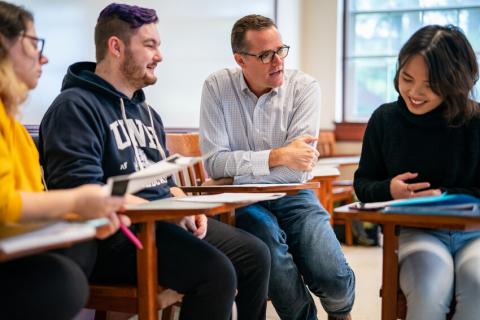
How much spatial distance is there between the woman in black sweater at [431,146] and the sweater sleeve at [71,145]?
30.4 inches

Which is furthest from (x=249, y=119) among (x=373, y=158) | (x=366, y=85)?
(x=366, y=85)

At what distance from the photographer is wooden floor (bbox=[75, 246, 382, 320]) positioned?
8.84ft

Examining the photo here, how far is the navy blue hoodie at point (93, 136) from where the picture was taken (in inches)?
61.1

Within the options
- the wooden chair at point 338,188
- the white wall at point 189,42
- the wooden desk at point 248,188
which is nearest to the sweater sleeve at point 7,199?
the white wall at point 189,42

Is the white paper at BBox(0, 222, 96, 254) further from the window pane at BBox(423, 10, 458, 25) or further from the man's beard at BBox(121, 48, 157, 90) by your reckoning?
the window pane at BBox(423, 10, 458, 25)

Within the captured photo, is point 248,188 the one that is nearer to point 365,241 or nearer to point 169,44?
point 169,44

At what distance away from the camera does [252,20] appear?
228 cm

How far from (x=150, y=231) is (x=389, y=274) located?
0.65 m

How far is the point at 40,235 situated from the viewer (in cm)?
99

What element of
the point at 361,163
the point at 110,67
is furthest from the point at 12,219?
the point at 361,163

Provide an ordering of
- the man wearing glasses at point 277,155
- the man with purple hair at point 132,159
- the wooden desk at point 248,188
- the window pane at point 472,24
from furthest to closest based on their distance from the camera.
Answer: the window pane at point 472,24, the man wearing glasses at point 277,155, the wooden desk at point 248,188, the man with purple hair at point 132,159

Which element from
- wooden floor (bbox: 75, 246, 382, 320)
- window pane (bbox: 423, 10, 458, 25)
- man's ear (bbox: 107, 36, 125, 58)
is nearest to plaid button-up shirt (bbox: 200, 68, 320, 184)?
man's ear (bbox: 107, 36, 125, 58)

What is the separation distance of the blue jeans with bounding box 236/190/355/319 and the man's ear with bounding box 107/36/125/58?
694 mm

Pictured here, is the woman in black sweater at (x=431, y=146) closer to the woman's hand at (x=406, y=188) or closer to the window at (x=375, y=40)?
the woman's hand at (x=406, y=188)
